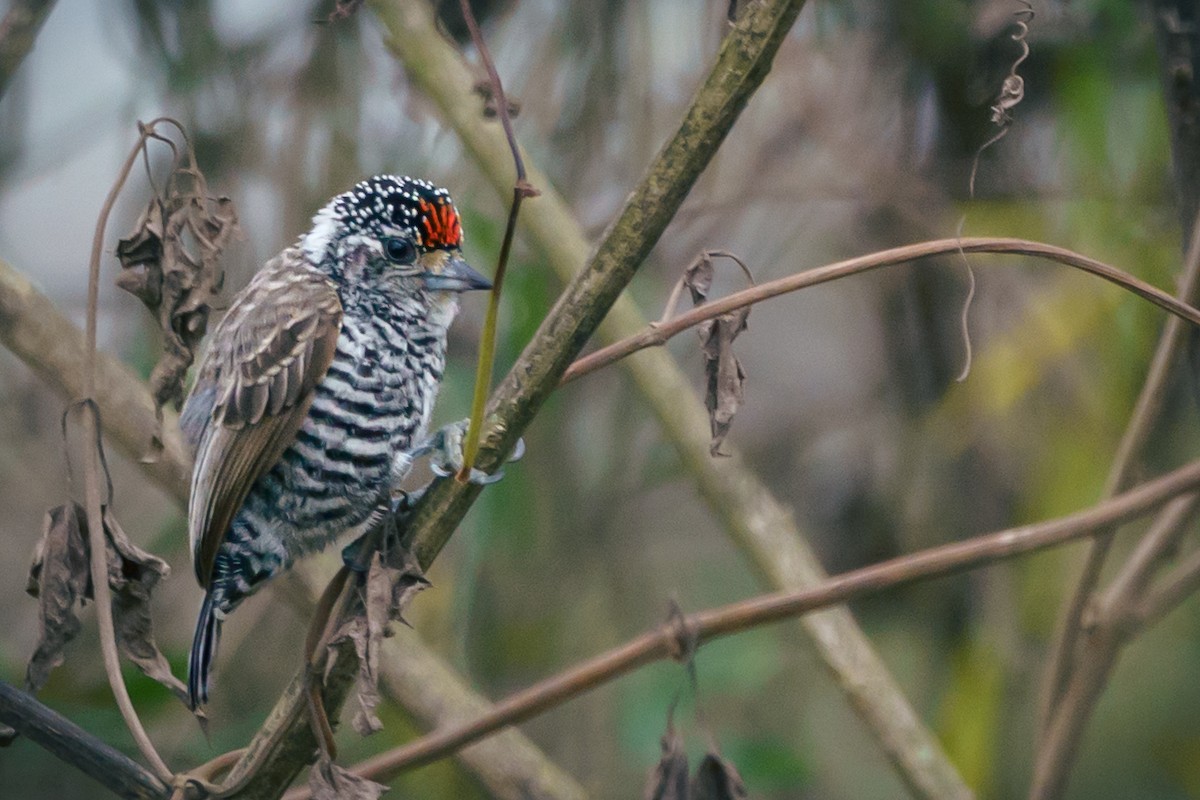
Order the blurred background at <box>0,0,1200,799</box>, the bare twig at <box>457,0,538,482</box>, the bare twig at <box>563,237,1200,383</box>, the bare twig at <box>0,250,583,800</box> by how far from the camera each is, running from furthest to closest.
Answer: the blurred background at <box>0,0,1200,799</box>, the bare twig at <box>0,250,583,800</box>, the bare twig at <box>563,237,1200,383</box>, the bare twig at <box>457,0,538,482</box>

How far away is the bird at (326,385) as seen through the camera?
67.5 inches

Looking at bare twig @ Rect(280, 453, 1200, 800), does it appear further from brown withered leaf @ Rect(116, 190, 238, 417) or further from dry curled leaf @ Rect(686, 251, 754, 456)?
brown withered leaf @ Rect(116, 190, 238, 417)

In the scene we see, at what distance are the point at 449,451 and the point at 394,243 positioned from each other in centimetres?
36

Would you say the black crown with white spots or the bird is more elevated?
the black crown with white spots

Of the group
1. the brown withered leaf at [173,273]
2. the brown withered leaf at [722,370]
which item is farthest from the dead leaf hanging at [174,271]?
the brown withered leaf at [722,370]

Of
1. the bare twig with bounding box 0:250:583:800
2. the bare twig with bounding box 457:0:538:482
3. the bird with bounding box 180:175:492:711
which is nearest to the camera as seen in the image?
the bare twig with bounding box 457:0:538:482

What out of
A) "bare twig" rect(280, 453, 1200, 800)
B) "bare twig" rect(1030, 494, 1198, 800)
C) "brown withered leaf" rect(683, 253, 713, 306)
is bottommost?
"bare twig" rect(280, 453, 1200, 800)

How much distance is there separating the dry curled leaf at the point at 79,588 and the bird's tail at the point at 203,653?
0.22 m

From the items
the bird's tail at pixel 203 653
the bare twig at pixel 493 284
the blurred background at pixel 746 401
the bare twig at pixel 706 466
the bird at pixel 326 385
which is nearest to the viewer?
the bare twig at pixel 493 284

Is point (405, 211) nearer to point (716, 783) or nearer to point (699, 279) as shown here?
point (699, 279)

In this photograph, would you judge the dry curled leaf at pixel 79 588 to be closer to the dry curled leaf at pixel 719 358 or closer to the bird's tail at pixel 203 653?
the bird's tail at pixel 203 653

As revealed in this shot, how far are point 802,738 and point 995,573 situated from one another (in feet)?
1.99

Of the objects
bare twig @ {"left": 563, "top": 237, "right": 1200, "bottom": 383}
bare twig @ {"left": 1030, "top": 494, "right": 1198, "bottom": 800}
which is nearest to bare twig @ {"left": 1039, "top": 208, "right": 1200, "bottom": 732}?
bare twig @ {"left": 1030, "top": 494, "right": 1198, "bottom": 800}

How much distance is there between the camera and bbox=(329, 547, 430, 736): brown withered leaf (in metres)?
1.19
